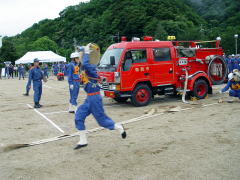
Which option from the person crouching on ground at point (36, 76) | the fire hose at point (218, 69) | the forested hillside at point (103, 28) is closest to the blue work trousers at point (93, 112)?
the person crouching on ground at point (36, 76)

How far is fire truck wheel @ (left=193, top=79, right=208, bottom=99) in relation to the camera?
1229cm

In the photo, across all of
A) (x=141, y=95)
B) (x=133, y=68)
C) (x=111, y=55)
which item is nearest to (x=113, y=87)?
(x=133, y=68)

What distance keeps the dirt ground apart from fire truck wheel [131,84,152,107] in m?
1.44

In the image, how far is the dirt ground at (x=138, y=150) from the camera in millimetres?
4832

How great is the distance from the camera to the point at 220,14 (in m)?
7.32

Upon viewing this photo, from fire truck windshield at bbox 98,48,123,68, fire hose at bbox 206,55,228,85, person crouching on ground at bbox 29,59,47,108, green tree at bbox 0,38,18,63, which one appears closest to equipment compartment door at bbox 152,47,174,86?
fire truck windshield at bbox 98,48,123,68

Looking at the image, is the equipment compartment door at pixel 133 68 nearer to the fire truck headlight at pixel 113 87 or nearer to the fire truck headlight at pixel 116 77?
the fire truck headlight at pixel 116 77

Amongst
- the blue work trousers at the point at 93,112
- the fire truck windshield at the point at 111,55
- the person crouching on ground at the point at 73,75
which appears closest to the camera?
the blue work trousers at the point at 93,112

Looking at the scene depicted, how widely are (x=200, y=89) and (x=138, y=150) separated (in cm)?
735

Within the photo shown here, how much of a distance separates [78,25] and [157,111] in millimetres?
85054

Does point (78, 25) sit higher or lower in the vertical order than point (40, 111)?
higher

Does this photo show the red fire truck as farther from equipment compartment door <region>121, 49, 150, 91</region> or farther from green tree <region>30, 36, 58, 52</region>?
green tree <region>30, 36, 58, 52</region>

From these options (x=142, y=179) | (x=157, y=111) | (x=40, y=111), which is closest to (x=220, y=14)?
(x=157, y=111)

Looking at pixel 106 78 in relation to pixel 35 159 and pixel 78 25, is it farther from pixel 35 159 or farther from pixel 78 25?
pixel 78 25
